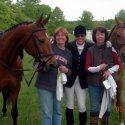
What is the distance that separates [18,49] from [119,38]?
1.75 m

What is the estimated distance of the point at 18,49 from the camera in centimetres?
558

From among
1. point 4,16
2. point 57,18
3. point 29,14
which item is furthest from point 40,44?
point 57,18

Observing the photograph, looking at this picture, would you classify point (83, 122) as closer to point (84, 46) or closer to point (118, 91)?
point (118, 91)

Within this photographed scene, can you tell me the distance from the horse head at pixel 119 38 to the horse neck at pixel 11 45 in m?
1.68

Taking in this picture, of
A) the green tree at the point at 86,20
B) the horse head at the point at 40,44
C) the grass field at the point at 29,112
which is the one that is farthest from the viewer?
the green tree at the point at 86,20

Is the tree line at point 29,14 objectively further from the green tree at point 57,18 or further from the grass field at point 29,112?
the grass field at point 29,112

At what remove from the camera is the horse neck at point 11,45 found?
539 centimetres

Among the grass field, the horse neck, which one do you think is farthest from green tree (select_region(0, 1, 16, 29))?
the horse neck

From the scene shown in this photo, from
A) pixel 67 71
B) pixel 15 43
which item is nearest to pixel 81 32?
pixel 67 71

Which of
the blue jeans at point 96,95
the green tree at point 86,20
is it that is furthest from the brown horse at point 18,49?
the green tree at point 86,20

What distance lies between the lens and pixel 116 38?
5.89 metres

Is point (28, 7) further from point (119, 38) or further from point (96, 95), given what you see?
point (96, 95)

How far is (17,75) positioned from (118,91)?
1892 millimetres

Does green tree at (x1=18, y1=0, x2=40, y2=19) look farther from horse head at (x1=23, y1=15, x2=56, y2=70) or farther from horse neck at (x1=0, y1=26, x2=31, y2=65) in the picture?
horse head at (x1=23, y1=15, x2=56, y2=70)
